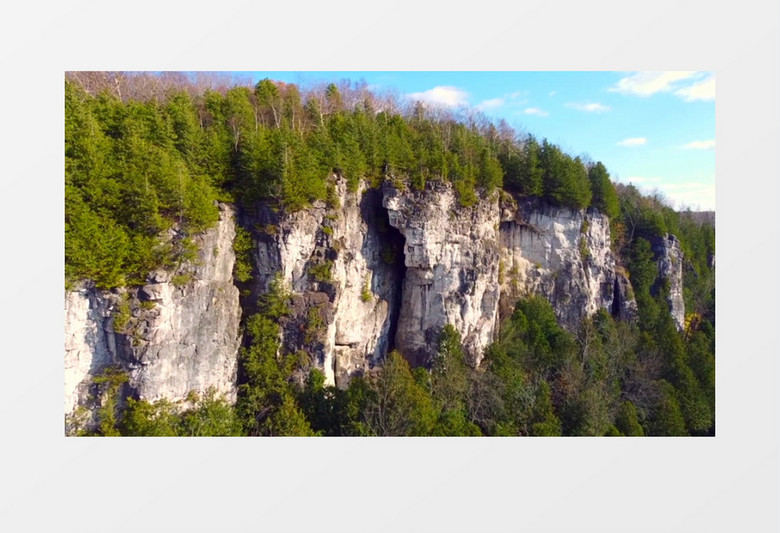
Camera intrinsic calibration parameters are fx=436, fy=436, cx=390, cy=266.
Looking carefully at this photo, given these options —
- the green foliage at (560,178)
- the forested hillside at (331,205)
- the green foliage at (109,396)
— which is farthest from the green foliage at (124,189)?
the green foliage at (560,178)

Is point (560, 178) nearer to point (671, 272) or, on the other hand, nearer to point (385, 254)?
point (385, 254)

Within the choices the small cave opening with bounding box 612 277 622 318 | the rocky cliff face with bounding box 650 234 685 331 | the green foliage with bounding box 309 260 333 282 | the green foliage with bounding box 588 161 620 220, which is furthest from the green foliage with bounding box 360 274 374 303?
the rocky cliff face with bounding box 650 234 685 331

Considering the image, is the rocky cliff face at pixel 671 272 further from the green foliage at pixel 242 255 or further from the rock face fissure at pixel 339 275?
the green foliage at pixel 242 255

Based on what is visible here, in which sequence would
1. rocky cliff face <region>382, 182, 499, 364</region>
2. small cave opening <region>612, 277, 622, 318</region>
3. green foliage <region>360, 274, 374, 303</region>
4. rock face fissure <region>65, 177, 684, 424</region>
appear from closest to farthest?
1. rock face fissure <region>65, 177, 684, 424</region>
2. rocky cliff face <region>382, 182, 499, 364</region>
3. green foliage <region>360, 274, 374, 303</region>
4. small cave opening <region>612, 277, 622, 318</region>

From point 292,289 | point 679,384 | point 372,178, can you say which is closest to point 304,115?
point 372,178

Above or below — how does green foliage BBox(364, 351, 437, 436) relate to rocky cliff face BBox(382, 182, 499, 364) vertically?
below

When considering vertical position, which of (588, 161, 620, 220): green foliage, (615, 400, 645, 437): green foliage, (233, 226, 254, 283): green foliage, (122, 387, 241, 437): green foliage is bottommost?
(615, 400, 645, 437): green foliage

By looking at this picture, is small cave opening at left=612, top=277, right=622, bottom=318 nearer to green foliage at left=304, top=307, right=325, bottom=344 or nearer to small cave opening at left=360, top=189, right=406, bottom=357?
small cave opening at left=360, top=189, right=406, bottom=357

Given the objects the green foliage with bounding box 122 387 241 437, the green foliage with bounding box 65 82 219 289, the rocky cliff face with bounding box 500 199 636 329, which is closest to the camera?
the green foliage with bounding box 65 82 219 289
